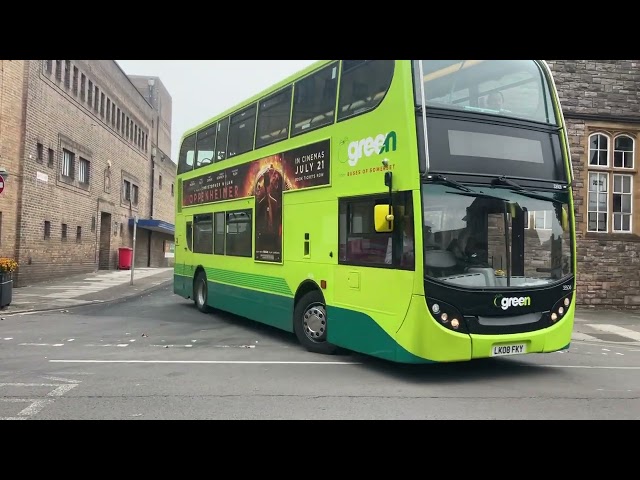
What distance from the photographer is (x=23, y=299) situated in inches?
631

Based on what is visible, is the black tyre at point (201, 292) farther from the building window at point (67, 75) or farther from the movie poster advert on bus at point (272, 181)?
the building window at point (67, 75)

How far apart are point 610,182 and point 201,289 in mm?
12298

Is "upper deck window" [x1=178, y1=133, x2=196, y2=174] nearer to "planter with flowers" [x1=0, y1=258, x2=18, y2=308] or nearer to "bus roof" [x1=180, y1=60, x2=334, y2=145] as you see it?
"bus roof" [x1=180, y1=60, x2=334, y2=145]

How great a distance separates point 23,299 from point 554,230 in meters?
14.6

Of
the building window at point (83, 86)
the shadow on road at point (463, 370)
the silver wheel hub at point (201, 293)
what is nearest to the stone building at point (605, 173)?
the shadow on road at point (463, 370)

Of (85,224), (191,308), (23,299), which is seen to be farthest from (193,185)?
(85,224)

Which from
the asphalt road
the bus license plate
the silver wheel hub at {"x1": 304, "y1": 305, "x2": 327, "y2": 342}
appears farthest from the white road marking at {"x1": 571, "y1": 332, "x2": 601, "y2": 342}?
the silver wheel hub at {"x1": 304, "y1": 305, "x2": 327, "y2": 342}

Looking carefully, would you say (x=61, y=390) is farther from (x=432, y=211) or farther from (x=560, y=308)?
(x=560, y=308)

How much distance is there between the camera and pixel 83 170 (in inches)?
1047

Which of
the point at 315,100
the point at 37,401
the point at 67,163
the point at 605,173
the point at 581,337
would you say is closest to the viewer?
the point at 37,401

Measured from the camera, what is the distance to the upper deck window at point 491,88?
6852mm

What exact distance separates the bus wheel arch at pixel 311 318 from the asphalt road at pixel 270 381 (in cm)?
22

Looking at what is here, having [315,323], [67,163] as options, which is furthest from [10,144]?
[315,323]

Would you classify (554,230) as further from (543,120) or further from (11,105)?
(11,105)
